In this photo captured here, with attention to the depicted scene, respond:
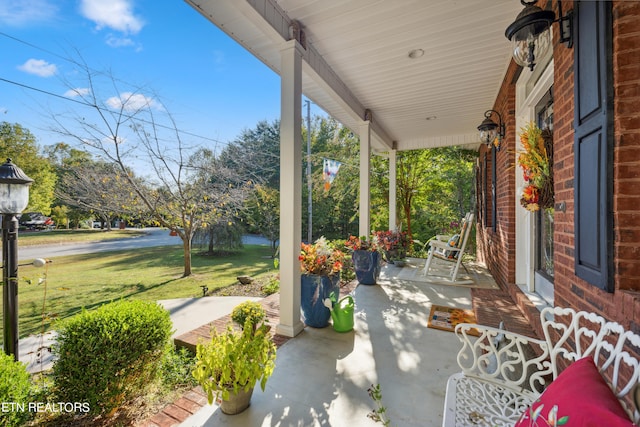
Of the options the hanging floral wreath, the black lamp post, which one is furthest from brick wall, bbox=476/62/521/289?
the black lamp post

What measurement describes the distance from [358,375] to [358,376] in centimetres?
1

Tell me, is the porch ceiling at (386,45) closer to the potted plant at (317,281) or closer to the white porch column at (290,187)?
the white porch column at (290,187)

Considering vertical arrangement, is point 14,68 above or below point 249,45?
above

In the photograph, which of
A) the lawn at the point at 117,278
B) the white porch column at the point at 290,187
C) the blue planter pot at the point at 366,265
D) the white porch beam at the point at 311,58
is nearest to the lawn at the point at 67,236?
the lawn at the point at 117,278

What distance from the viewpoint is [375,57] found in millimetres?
2918

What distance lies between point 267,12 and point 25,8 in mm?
3547

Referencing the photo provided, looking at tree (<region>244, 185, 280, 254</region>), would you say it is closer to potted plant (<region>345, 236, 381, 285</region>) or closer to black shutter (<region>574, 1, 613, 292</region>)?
potted plant (<region>345, 236, 381, 285</region>)

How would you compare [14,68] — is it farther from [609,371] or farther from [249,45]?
[609,371]

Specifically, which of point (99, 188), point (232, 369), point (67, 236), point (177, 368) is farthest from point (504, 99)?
point (67, 236)

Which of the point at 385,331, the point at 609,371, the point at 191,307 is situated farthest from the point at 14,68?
the point at 609,371

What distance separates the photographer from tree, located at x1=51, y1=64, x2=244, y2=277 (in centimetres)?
471

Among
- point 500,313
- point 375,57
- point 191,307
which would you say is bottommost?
point 191,307

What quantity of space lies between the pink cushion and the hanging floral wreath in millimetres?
1436

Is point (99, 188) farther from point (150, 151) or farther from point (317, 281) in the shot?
point (317, 281)
